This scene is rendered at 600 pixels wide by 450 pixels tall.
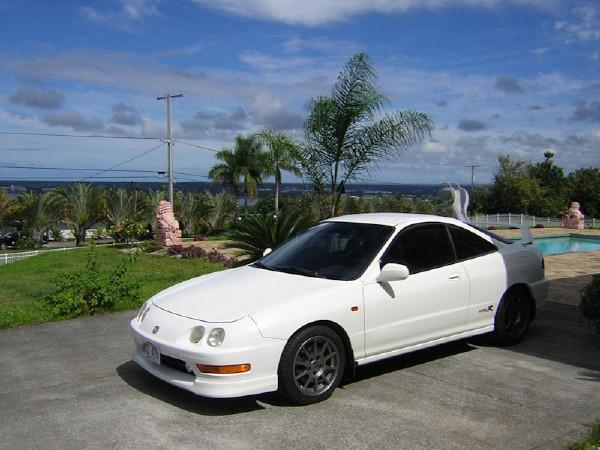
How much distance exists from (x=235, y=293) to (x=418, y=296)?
166 cm

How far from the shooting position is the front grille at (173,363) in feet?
15.3

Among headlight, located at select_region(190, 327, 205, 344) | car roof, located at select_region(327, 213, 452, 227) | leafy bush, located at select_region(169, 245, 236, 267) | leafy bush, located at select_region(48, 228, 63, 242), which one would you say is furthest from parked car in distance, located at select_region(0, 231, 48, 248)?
headlight, located at select_region(190, 327, 205, 344)

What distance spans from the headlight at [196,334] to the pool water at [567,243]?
72.6ft

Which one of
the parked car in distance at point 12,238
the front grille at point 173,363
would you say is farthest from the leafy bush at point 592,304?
the parked car in distance at point 12,238

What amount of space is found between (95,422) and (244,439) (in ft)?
3.73

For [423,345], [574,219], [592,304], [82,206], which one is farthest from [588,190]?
[423,345]

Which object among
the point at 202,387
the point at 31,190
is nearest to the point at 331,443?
the point at 202,387

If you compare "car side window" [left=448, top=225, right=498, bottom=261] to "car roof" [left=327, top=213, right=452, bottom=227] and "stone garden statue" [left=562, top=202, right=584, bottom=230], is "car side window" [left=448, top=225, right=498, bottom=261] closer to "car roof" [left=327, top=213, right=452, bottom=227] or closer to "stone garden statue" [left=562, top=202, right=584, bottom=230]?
"car roof" [left=327, top=213, right=452, bottom=227]

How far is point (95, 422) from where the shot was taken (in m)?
4.39

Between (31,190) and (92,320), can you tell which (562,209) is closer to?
(31,190)

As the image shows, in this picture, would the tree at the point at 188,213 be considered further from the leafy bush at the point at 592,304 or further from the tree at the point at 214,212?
the leafy bush at the point at 592,304

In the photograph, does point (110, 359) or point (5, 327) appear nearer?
point (110, 359)

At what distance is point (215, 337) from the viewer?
4.53 meters

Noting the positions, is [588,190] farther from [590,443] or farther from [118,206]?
[590,443]
